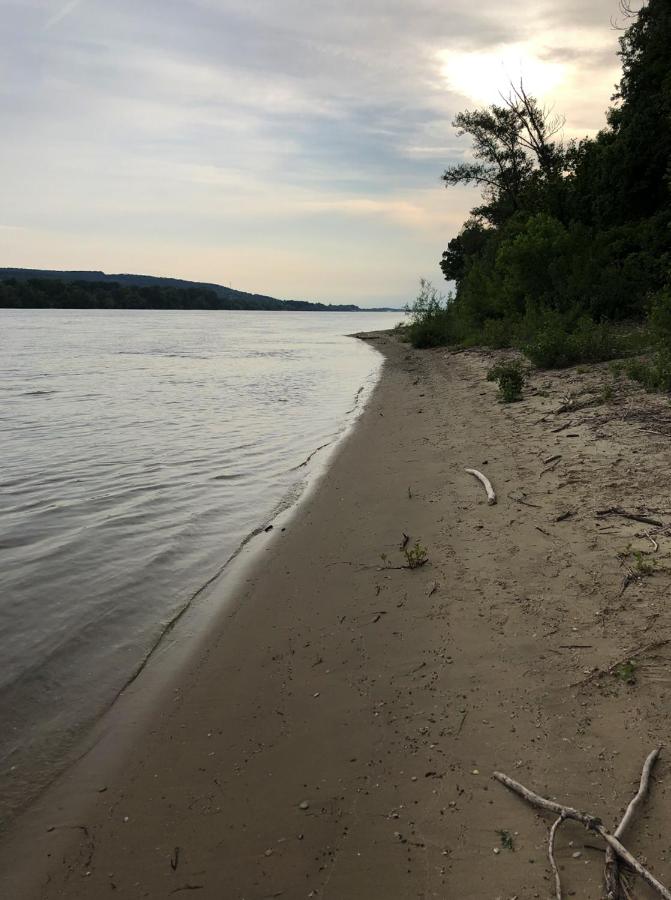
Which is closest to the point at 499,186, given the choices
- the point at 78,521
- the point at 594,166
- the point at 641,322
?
the point at 594,166

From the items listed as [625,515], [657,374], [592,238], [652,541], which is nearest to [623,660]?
[652,541]

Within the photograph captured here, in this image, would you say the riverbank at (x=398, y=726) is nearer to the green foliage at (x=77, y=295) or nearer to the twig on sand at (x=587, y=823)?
the twig on sand at (x=587, y=823)

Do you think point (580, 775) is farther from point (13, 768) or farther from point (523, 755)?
point (13, 768)

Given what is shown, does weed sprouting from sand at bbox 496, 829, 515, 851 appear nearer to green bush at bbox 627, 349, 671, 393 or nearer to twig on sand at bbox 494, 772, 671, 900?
twig on sand at bbox 494, 772, 671, 900

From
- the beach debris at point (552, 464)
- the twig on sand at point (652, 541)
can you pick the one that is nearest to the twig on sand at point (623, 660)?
the twig on sand at point (652, 541)

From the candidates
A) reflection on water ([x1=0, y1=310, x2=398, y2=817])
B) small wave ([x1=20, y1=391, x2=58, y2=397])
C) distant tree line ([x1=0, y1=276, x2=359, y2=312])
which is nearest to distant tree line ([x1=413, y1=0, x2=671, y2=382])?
reflection on water ([x1=0, y1=310, x2=398, y2=817])

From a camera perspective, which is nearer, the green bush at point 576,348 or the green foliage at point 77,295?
the green bush at point 576,348

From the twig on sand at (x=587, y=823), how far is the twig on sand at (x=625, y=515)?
3.55 metres

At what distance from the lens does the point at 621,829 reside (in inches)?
97.2

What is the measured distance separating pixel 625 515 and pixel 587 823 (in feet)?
12.8

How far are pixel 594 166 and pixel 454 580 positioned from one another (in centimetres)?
3151

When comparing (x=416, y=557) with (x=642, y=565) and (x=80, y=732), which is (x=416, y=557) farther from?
(x=80, y=732)

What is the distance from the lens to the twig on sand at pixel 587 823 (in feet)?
7.29

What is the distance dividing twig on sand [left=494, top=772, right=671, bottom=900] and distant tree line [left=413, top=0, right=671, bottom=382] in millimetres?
15321
